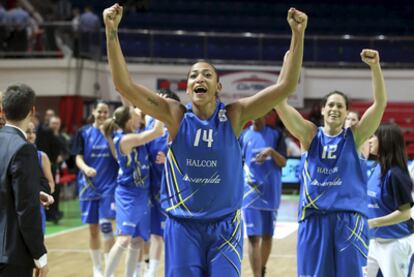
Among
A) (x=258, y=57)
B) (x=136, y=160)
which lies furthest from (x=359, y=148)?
(x=258, y=57)

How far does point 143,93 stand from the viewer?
417 centimetres

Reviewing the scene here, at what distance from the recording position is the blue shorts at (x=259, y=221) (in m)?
8.14

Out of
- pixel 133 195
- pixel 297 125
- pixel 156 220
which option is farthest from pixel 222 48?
pixel 297 125

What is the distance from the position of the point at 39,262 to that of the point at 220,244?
979mm

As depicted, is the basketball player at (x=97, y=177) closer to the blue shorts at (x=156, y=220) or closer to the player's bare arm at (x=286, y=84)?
the blue shorts at (x=156, y=220)

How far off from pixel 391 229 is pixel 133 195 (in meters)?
2.68

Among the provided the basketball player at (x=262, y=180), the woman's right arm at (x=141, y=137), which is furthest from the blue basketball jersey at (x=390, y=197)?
the basketball player at (x=262, y=180)

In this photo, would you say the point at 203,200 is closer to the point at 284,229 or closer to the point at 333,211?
the point at 333,211

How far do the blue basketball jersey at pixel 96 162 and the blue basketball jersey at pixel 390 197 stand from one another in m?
3.57

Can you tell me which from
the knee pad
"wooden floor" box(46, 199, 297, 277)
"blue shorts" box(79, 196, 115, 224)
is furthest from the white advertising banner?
the knee pad

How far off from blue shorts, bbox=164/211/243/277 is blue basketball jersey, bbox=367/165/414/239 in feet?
6.18

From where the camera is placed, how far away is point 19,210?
390 cm

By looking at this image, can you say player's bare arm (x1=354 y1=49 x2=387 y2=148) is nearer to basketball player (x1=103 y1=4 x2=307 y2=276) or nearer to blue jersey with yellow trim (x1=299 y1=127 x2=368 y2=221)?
blue jersey with yellow trim (x1=299 y1=127 x2=368 y2=221)

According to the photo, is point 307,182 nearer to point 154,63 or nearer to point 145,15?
point 154,63
